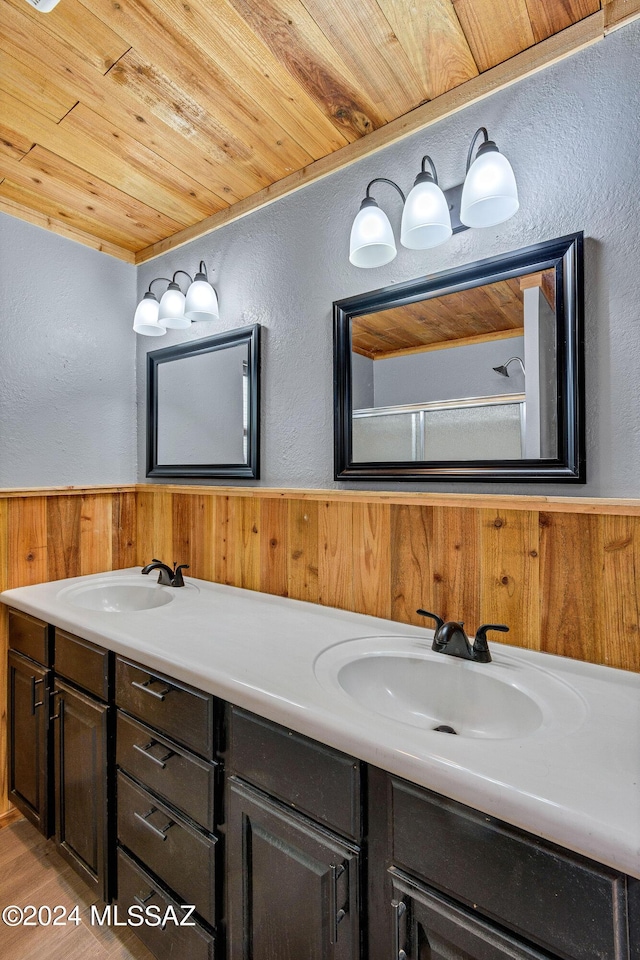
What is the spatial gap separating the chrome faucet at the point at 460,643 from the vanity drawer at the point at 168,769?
609 mm

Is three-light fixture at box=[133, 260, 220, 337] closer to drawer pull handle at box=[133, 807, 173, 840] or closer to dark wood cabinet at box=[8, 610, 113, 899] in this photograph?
dark wood cabinet at box=[8, 610, 113, 899]

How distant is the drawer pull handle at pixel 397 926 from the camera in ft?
2.58

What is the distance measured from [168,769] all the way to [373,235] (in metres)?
1.52

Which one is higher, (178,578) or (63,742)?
(178,578)

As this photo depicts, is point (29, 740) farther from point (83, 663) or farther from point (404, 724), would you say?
point (404, 724)

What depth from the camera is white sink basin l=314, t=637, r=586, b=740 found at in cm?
101

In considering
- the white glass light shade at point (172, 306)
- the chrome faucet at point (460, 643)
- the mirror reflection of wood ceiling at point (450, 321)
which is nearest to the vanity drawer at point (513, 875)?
the chrome faucet at point (460, 643)

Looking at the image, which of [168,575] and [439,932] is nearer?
[439,932]

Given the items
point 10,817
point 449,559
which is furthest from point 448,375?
point 10,817

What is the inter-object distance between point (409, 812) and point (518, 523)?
717 mm

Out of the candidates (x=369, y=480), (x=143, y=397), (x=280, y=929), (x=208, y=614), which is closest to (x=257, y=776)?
(x=280, y=929)

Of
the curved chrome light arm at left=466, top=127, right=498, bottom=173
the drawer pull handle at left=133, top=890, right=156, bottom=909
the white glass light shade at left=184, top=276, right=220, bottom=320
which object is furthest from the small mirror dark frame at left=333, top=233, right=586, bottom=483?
the drawer pull handle at left=133, top=890, right=156, bottom=909

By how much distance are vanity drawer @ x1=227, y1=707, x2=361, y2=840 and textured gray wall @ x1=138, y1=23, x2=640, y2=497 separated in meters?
0.76

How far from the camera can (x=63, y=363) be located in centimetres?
201
